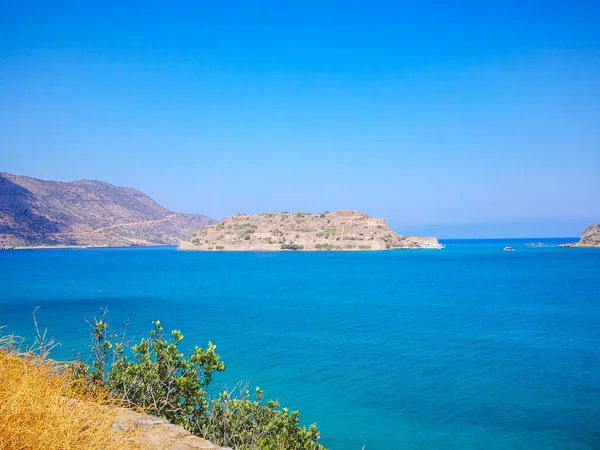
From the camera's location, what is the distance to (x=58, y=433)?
3711 mm

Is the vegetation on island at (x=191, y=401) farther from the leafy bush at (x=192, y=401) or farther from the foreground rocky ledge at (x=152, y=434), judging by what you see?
the foreground rocky ledge at (x=152, y=434)

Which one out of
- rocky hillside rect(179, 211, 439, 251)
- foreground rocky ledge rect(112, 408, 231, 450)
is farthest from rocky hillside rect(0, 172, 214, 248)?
foreground rocky ledge rect(112, 408, 231, 450)

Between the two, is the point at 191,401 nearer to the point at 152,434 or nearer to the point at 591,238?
the point at 152,434

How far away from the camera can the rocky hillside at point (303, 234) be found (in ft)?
521

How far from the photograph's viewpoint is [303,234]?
164000 mm

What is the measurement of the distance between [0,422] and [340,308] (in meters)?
34.4

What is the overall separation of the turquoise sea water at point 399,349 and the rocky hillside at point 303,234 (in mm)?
107817

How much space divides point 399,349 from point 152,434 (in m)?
19.5

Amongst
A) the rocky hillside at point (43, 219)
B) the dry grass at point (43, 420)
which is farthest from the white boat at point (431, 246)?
the dry grass at point (43, 420)

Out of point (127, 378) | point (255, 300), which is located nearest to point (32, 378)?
point (127, 378)

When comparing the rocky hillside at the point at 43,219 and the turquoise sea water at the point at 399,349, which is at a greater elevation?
the rocky hillside at the point at 43,219

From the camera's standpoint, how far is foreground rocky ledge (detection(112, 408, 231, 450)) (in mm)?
4730

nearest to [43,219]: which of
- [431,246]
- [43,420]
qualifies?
[431,246]

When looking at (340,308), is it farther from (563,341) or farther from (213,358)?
(213,358)
